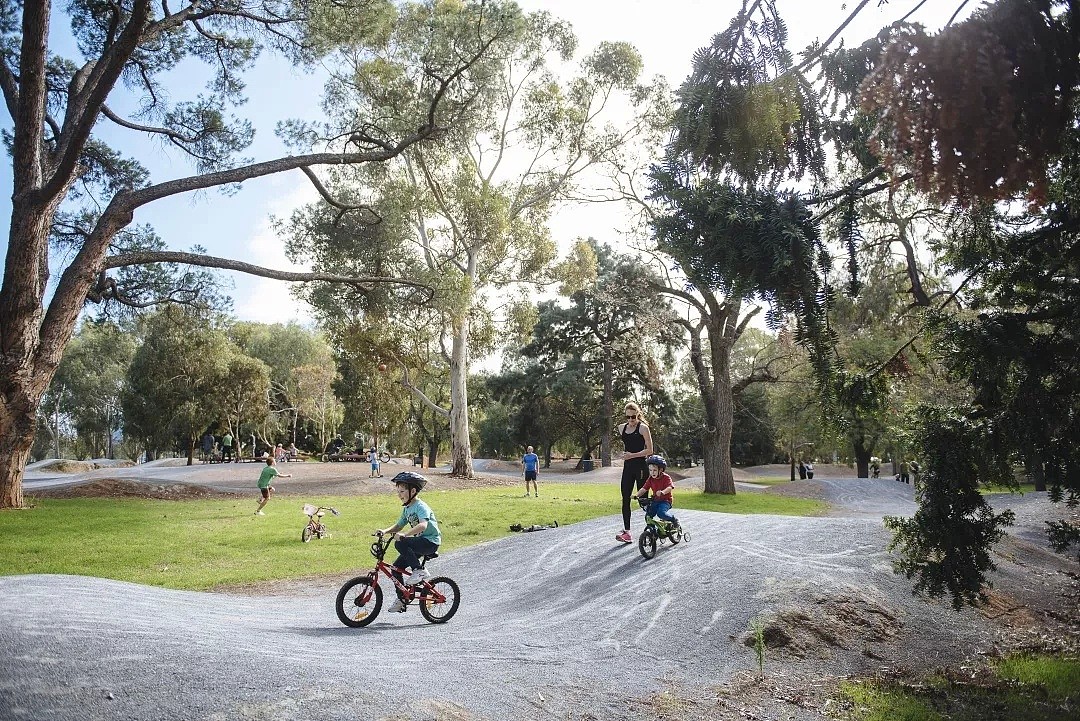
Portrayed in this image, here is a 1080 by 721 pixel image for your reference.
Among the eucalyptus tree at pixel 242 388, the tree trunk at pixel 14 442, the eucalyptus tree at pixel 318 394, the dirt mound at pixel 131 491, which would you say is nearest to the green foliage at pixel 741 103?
the tree trunk at pixel 14 442

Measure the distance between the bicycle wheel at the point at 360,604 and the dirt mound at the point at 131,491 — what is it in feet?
53.2

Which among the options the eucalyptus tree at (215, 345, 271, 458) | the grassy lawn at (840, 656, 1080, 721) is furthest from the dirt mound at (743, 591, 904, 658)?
the eucalyptus tree at (215, 345, 271, 458)

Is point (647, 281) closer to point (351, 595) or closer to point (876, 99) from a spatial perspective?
point (351, 595)

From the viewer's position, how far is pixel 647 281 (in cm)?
2170

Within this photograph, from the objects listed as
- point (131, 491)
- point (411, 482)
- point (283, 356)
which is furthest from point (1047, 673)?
point (283, 356)

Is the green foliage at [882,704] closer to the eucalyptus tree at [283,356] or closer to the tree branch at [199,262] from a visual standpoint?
the tree branch at [199,262]

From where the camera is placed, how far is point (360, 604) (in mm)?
7266

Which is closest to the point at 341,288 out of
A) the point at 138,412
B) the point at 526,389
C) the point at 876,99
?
the point at 876,99

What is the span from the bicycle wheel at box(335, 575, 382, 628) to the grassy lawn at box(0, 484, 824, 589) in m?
3.60

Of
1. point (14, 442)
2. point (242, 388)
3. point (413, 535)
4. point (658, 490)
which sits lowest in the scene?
point (413, 535)

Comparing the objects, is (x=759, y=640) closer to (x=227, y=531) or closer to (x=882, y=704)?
(x=882, y=704)

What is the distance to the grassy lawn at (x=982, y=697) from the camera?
535cm

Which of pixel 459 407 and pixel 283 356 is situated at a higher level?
pixel 283 356

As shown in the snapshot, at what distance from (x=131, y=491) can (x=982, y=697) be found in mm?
22920
